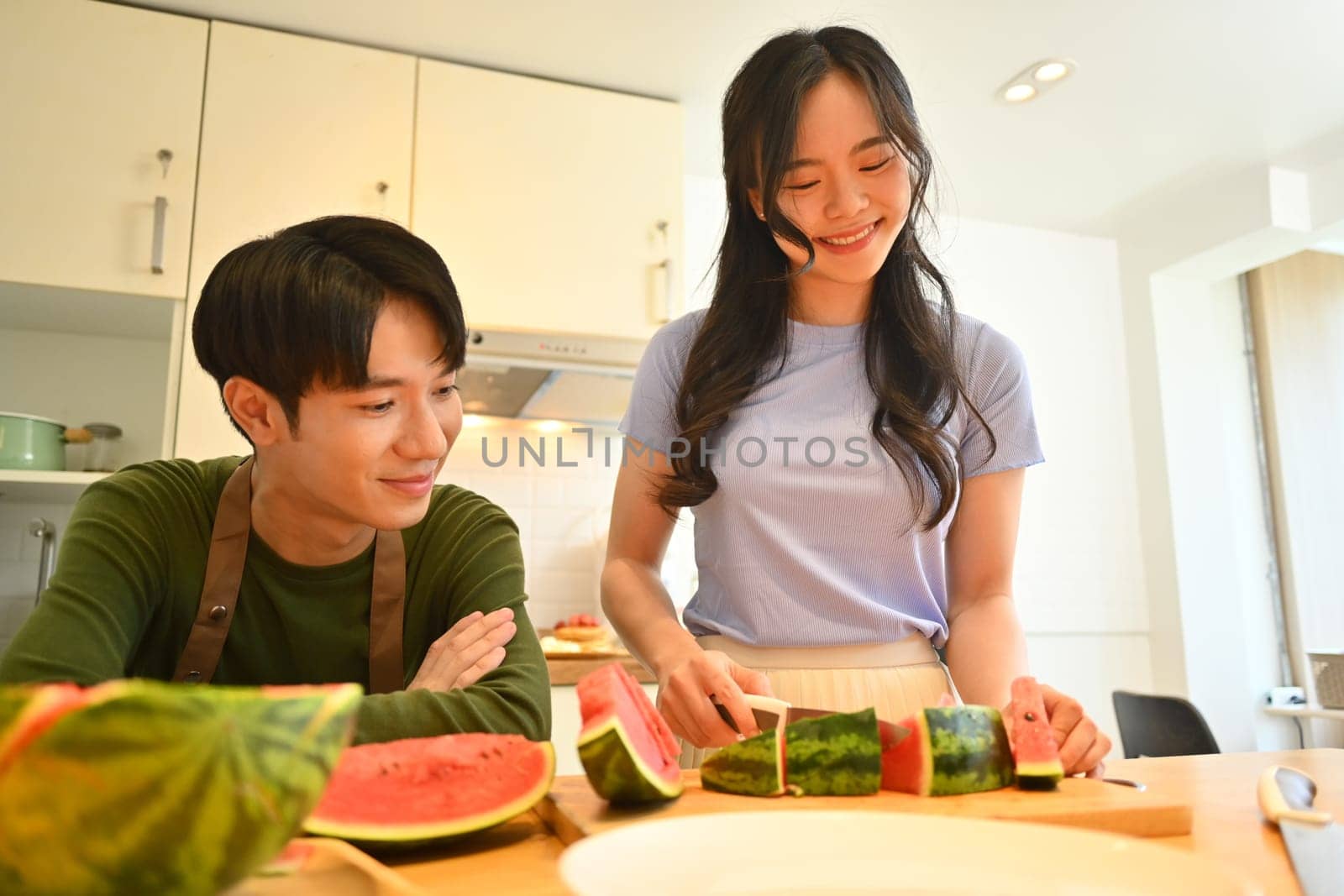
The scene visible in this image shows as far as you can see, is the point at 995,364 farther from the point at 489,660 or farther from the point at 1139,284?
the point at 1139,284

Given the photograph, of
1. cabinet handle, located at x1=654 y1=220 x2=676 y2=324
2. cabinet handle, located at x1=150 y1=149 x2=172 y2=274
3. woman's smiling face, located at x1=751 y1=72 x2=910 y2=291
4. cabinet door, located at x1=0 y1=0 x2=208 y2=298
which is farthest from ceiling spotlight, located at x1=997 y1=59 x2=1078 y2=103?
cabinet handle, located at x1=150 y1=149 x2=172 y2=274

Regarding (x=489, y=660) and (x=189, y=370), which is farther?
(x=189, y=370)

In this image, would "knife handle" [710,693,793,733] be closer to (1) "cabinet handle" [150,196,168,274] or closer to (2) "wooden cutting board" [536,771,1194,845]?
(2) "wooden cutting board" [536,771,1194,845]

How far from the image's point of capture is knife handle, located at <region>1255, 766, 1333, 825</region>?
2.74 ft

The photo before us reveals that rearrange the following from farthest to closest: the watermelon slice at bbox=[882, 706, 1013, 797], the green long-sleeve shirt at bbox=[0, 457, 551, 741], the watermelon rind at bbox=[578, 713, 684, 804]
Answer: the green long-sleeve shirt at bbox=[0, 457, 551, 741] < the watermelon slice at bbox=[882, 706, 1013, 797] < the watermelon rind at bbox=[578, 713, 684, 804]

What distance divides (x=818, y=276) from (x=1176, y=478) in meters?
4.18

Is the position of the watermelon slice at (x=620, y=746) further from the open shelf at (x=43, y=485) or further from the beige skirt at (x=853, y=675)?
the open shelf at (x=43, y=485)

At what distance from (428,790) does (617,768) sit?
0.15 meters

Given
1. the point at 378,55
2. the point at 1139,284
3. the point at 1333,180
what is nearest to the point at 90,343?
the point at 378,55

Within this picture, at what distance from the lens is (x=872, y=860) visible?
2.07ft

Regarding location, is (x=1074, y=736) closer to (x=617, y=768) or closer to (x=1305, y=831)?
(x=1305, y=831)

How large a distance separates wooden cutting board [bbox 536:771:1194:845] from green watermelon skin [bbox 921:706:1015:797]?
1 centimetres

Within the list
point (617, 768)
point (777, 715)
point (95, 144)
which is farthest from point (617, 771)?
point (95, 144)

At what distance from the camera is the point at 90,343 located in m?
3.73
